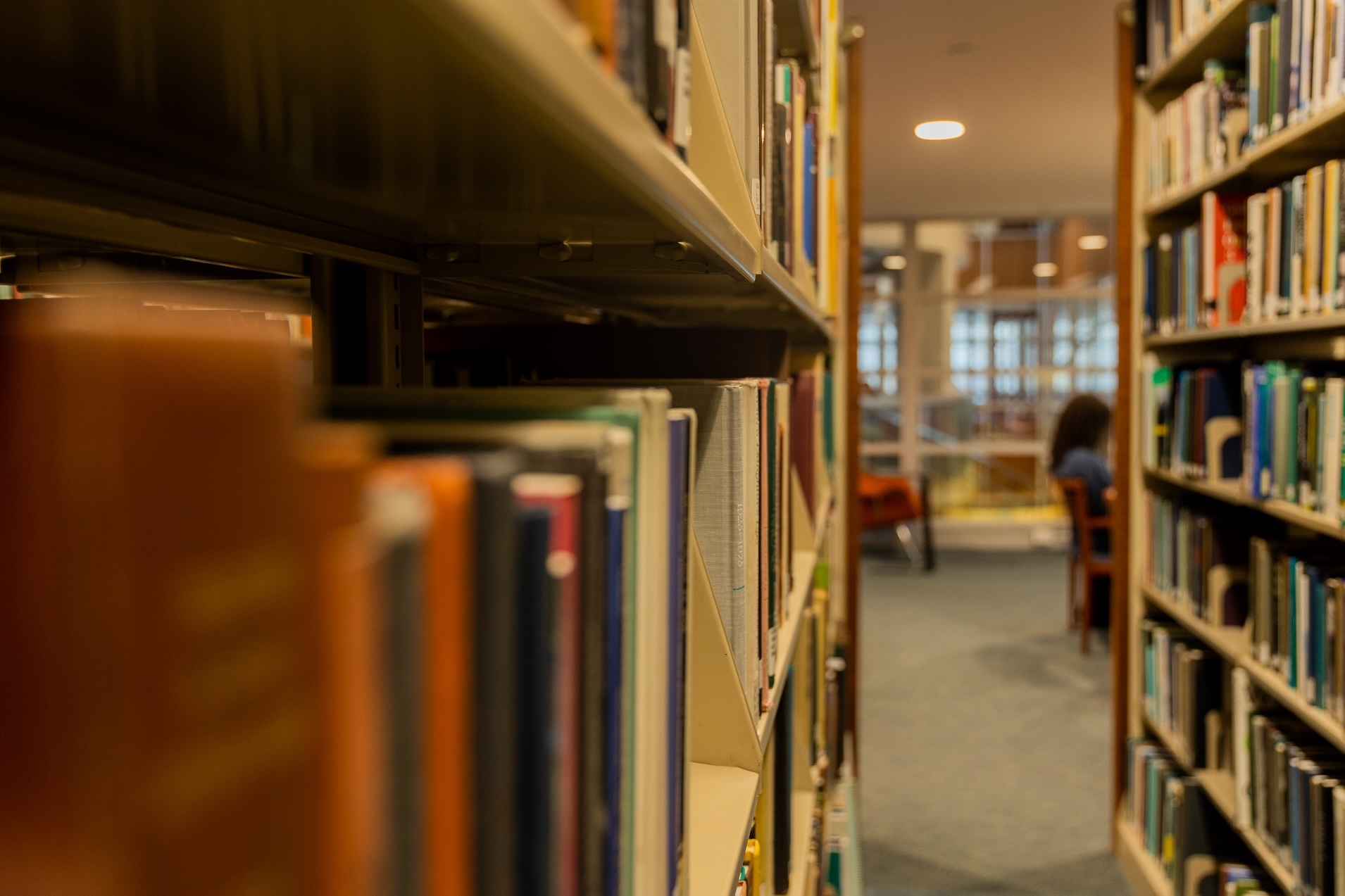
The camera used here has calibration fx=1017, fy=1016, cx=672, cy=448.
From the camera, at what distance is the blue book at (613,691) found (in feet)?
1.32

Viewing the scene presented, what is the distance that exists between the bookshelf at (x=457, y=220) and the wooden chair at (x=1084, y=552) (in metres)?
4.19

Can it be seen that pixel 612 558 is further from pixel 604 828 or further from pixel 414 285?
pixel 414 285

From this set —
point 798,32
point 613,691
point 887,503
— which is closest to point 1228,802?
point 798,32

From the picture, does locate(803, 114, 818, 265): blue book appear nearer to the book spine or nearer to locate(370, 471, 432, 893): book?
the book spine

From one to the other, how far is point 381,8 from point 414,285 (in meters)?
0.73

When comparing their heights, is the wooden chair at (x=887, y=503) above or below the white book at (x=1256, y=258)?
below

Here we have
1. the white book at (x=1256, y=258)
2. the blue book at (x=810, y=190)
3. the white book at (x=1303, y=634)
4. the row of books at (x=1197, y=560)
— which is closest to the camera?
the blue book at (x=810, y=190)

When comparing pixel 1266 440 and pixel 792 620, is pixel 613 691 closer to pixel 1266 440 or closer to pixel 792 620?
pixel 792 620

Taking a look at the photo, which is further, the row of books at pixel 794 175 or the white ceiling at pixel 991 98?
the white ceiling at pixel 991 98

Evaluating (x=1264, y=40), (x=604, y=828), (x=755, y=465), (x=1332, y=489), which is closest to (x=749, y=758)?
(x=755, y=465)

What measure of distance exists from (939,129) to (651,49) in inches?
196

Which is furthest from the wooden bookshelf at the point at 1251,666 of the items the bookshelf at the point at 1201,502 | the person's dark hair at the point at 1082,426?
the person's dark hair at the point at 1082,426

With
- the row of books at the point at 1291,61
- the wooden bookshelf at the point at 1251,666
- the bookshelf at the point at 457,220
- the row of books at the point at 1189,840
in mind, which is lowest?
the row of books at the point at 1189,840

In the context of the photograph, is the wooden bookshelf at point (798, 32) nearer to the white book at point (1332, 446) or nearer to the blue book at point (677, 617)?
the blue book at point (677, 617)
